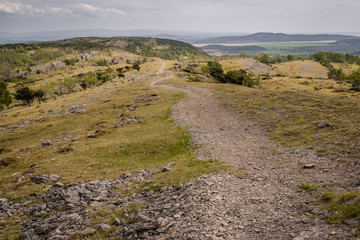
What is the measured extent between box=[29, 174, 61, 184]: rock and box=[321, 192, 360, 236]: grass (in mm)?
26463

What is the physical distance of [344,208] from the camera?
12.0 metres

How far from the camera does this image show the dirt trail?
1198 cm

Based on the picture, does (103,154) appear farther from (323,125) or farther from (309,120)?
(309,120)

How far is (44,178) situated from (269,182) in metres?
24.4

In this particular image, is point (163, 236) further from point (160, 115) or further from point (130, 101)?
point (130, 101)

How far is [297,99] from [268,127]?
15250 mm

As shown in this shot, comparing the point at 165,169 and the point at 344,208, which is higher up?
the point at 344,208

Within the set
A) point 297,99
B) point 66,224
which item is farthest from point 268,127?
point 66,224

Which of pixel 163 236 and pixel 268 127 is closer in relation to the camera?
pixel 163 236

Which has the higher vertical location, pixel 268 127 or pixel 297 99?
Result: pixel 297 99

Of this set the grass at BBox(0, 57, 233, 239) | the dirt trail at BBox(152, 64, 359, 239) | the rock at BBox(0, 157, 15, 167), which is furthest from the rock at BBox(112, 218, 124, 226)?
the rock at BBox(0, 157, 15, 167)

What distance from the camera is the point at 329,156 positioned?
20500 millimetres

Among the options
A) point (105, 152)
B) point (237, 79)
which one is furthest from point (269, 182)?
point (237, 79)

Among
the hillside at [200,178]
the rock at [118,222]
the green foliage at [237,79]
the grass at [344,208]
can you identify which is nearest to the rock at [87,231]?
the hillside at [200,178]
